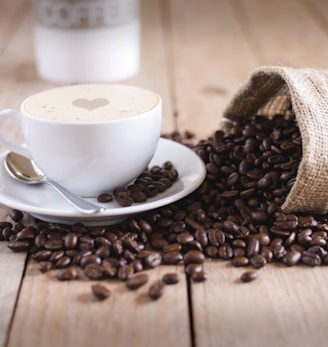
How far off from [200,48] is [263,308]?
1889mm

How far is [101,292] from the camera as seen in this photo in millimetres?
1093

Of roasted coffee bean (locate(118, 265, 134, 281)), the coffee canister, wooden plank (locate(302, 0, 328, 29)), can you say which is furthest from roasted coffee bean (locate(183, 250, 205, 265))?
wooden plank (locate(302, 0, 328, 29))

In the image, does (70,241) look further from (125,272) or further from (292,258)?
(292,258)

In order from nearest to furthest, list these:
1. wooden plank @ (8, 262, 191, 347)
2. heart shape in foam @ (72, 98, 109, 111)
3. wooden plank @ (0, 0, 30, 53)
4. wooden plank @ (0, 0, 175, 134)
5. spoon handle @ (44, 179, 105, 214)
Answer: wooden plank @ (8, 262, 191, 347), spoon handle @ (44, 179, 105, 214), heart shape in foam @ (72, 98, 109, 111), wooden plank @ (0, 0, 175, 134), wooden plank @ (0, 0, 30, 53)

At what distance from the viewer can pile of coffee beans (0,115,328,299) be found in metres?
1.18

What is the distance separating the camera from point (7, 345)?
1.00 m

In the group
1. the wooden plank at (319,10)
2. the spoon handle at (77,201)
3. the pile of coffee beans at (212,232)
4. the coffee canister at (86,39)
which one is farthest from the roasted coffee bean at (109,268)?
the wooden plank at (319,10)

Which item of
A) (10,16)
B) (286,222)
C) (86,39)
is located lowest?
(10,16)

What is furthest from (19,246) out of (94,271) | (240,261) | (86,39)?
(86,39)

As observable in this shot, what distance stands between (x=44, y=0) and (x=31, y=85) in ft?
0.99

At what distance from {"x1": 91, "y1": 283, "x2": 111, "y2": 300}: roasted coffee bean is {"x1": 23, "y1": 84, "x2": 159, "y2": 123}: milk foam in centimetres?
33

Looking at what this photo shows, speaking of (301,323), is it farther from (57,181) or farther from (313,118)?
(57,181)

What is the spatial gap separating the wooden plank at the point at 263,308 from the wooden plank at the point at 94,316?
4cm

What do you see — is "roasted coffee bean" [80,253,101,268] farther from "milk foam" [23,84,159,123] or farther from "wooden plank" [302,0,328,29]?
"wooden plank" [302,0,328,29]
